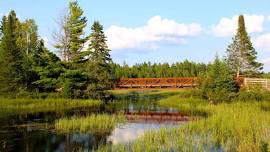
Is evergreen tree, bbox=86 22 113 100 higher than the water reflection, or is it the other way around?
evergreen tree, bbox=86 22 113 100

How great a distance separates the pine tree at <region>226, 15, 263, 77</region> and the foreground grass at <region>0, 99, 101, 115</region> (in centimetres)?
2823

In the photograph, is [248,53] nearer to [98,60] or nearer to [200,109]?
[98,60]

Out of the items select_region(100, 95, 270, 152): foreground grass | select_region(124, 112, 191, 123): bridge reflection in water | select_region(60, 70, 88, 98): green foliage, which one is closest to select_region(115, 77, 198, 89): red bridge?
select_region(60, 70, 88, 98): green foliage

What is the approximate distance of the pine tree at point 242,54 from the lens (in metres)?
59.8

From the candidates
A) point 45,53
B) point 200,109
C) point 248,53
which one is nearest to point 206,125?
point 200,109

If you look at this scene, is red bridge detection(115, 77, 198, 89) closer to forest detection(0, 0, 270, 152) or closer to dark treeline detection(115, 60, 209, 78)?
forest detection(0, 0, 270, 152)

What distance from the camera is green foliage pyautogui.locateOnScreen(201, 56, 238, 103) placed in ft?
131

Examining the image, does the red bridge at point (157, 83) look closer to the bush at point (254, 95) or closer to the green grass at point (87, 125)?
the bush at point (254, 95)

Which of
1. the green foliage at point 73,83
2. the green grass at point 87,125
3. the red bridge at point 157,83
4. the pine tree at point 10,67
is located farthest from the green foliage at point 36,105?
the red bridge at point 157,83

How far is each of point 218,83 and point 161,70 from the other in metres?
54.8

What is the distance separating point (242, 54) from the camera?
60.2 m

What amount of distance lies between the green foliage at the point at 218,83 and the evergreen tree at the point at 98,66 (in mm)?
12534

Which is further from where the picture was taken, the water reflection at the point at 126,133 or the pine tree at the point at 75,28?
the pine tree at the point at 75,28

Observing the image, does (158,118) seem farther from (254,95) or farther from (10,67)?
(10,67)
